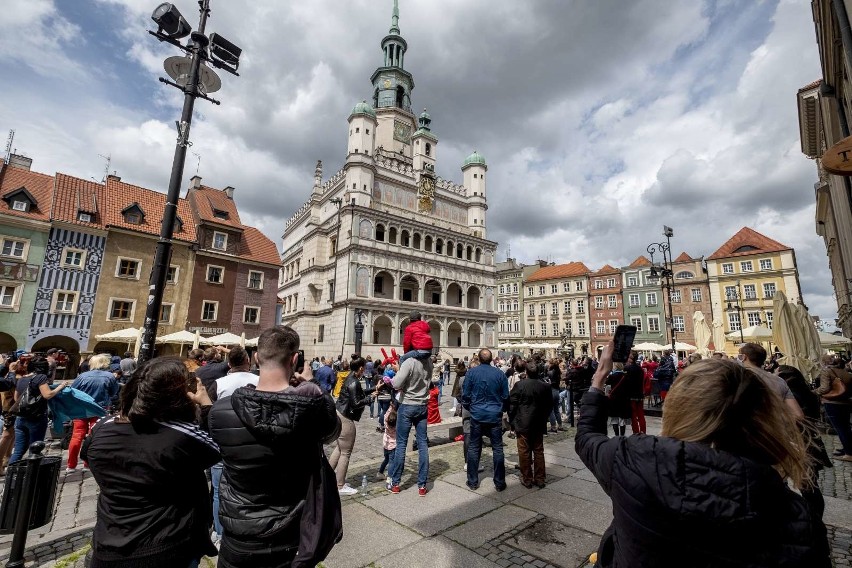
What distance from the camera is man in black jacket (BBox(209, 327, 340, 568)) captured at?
220cm

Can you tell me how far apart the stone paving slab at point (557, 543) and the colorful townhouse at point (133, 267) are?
24368 mm

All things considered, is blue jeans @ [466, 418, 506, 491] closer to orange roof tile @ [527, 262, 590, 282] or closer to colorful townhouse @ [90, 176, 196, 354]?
colorful townhouse @ [90, 176, 196, 354]

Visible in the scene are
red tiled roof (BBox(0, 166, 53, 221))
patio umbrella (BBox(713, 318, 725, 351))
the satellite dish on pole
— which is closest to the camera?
the satellite dish on pole

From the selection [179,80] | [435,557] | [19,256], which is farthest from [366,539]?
[19,256]

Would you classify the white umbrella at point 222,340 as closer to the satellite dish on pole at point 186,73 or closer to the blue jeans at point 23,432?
the blue jeans at point 23,432

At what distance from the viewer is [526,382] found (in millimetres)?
5996

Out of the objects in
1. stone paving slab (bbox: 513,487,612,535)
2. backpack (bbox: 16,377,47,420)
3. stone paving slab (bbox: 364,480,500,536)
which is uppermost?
backpack (bbox: 16,377,47,420)

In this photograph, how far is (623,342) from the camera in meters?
2.43

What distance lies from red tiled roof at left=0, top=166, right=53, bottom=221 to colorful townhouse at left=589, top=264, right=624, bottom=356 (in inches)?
2119

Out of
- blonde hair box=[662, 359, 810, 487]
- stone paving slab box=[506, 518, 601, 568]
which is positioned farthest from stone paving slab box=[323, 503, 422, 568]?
blonde hair box=[662, 359, 810, 487]

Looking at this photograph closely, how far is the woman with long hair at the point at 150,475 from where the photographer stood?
7.41 ft

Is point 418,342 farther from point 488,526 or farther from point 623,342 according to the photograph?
point 623,342

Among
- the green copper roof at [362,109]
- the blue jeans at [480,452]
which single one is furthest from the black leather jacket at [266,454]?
the green copper roof at [362,109]

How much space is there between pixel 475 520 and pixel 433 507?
0.60 metres
